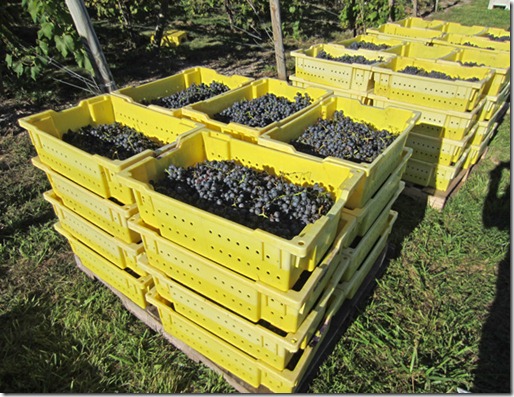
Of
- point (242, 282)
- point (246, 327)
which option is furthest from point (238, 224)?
point (246, 327)

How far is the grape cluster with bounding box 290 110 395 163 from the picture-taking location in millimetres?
2707

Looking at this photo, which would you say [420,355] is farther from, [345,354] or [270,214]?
[270,214]

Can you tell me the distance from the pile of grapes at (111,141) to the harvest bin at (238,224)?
54cm

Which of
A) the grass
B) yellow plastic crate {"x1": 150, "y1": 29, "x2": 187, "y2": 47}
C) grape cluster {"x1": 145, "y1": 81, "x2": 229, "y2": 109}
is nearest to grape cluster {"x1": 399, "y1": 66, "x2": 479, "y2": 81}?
the grass

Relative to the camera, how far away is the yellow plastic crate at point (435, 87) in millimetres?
3760

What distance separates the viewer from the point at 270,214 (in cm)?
200

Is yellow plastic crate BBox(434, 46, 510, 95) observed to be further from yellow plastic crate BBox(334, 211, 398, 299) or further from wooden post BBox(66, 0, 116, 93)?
wooden post BBox(66, 0, 116, 93)

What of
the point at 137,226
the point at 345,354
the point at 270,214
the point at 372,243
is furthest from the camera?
the point at 372,243

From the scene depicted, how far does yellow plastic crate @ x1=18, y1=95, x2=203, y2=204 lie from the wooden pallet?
3.27ft

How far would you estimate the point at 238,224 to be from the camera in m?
1.72

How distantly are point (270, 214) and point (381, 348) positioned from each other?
1.59 metres

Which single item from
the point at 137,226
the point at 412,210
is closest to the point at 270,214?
the point at 137,226

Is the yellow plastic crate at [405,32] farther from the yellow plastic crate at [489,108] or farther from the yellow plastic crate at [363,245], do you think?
the yellow plastic crate at [363,245]

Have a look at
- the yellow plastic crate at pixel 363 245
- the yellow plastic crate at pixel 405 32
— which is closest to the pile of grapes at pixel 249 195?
the yellow plastic crate at pixel 363 245
